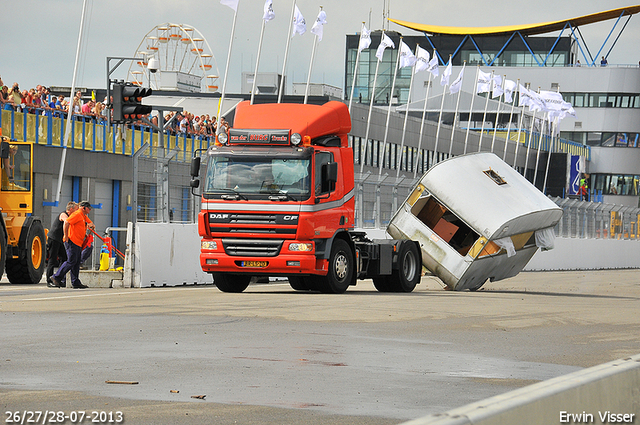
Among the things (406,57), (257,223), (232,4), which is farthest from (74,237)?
(406,57)

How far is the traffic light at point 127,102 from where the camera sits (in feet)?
84.8

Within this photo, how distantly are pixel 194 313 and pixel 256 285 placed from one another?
1045 cm

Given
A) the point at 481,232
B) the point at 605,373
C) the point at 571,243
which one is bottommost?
the point at 571,243

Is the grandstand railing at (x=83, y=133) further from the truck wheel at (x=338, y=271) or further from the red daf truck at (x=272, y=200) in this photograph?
the red daf truck at (x=272, y=200)

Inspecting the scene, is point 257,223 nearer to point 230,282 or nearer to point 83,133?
point 230,282

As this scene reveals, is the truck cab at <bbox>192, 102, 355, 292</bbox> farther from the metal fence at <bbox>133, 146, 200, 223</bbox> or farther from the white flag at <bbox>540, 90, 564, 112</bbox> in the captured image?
the white flag at <bbox>540, 90, 564, 112</bbox>

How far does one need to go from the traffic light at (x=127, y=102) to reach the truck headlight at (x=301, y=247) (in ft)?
28.0

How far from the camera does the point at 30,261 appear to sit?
22.8 meters

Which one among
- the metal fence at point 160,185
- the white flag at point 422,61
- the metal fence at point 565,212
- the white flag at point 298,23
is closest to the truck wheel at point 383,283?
the metal fence at point 160,185

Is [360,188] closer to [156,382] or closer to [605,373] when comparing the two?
[156,382]

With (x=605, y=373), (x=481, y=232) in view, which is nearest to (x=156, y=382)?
(x=605, y=373)

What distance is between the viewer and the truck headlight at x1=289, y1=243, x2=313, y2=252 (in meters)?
18.9

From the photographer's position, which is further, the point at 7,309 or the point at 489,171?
the point at 489,171

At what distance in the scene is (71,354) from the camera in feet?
32.0
